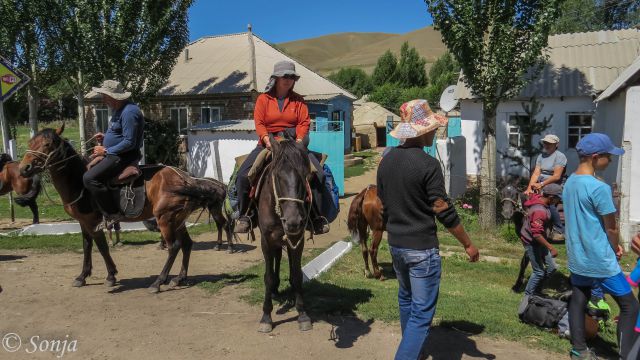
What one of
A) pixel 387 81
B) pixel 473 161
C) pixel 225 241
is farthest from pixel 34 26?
pixel 387 81

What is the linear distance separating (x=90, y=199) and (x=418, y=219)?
17.0ft

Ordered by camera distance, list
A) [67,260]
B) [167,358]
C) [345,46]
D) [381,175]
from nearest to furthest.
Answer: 1. [381,175]
2. [167,358]
3. [67,260]
4. [345,46]

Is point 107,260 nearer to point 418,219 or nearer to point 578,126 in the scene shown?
point 418,219

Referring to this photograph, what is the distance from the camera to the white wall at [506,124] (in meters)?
15.4

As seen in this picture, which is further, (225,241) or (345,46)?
(345,46)

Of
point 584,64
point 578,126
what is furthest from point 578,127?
point 584,64

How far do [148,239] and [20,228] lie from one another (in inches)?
132

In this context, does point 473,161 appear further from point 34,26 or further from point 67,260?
point 34,26

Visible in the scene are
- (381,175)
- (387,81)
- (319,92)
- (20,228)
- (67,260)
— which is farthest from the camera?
(387,81)

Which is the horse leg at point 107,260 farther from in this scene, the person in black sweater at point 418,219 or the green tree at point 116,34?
the green tree at point 116,34

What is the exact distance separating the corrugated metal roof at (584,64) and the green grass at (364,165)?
6481 mm

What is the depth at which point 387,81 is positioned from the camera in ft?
173

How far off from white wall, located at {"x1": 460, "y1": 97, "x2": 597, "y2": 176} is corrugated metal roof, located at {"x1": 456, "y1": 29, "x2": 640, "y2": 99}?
355 mm

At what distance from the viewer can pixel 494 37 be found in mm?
10969
